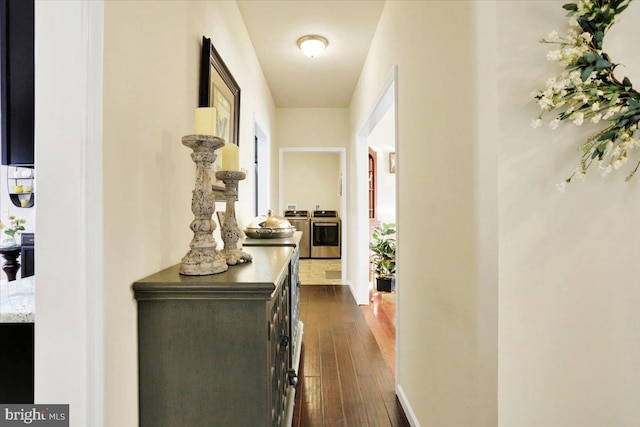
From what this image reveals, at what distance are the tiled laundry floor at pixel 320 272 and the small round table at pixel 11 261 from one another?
11.5ft

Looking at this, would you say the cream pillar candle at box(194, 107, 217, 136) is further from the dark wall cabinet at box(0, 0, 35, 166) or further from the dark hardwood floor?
the dark hardwood floor

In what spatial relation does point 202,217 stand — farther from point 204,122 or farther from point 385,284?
point 385,284

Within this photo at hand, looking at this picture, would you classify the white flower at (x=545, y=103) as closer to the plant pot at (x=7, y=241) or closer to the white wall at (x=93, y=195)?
the white wall at (x=93, y=195)

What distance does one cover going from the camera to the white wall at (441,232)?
1.10 metres

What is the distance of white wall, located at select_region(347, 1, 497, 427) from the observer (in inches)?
43.4

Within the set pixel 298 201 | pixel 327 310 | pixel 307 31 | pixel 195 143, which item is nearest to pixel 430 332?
Result: pixel 195 143

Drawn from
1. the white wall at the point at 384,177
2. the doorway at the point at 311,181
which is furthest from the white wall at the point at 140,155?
the doorway at the point at 311,181

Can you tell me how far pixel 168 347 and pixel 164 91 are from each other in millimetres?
925

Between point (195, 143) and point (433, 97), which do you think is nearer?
point (195, 143)

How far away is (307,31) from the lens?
286 cm

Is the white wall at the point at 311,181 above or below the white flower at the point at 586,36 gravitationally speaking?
above

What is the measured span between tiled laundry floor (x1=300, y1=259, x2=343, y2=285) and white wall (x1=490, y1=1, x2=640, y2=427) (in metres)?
4.08

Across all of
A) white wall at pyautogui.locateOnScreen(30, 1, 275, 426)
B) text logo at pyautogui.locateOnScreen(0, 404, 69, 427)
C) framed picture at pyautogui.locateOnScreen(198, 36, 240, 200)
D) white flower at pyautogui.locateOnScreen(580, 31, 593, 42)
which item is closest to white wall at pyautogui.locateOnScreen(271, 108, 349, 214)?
framed picture at pyautogui.locateOnScreen(198, 36, 240, 200)

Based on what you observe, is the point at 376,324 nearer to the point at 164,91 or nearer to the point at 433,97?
the point at 433,97
